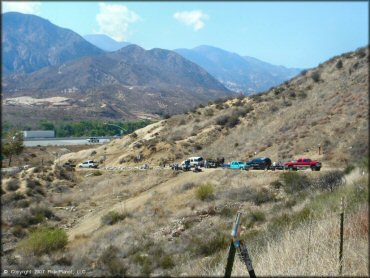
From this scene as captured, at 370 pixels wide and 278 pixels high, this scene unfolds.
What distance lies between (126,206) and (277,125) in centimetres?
2847

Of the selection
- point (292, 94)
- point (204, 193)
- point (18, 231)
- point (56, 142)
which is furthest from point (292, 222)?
point (56, 142)

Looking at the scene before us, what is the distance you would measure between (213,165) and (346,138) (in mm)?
14358

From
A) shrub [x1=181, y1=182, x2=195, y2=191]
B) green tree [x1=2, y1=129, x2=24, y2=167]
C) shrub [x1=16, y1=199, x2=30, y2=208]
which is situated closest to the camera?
shrub [x1=181, y1=182, x2=195, y2=191]

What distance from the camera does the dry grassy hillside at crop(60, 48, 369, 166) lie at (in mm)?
48250

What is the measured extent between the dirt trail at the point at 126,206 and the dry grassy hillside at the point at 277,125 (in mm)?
11245

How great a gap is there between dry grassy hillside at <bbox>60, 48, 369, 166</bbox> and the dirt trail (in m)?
11.2

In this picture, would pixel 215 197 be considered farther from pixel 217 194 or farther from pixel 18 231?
pixel 18 231

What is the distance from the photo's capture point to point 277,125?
58.8 metres

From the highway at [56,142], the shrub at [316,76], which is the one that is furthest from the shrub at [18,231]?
the highway at [56,142]

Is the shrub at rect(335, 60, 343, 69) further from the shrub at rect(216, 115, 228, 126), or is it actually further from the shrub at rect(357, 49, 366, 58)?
the shrub at rect(216, 115, 228, 126)

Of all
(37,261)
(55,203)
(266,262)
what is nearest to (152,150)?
(55,203)

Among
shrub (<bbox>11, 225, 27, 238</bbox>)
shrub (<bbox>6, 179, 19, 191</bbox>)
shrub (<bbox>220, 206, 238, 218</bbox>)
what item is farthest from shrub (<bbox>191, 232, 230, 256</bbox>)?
shrub (<bbox>6, 179, 19, 191</bbox>)

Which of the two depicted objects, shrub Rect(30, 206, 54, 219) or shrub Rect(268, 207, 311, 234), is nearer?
shrub Rect(268, 207, 311, 234)

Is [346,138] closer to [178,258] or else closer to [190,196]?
[190,196]
